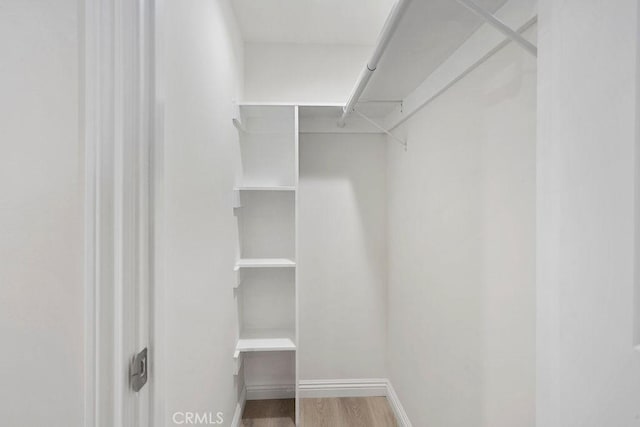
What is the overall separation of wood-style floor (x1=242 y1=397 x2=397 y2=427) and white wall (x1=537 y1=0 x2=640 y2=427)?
76.6 inches

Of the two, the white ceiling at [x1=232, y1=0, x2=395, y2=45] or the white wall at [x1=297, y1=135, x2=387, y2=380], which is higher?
the white ceiling at [x1=232, y1=0, x2=395, y2=45]

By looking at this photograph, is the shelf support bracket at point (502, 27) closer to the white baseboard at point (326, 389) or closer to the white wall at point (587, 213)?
the white wall at point (587, 213)

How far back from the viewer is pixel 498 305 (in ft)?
3.62

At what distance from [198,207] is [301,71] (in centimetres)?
157

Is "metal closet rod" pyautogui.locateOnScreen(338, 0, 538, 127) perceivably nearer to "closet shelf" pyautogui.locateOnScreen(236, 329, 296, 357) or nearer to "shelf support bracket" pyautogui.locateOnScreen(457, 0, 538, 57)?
"shelf support bracket" pyautogui.locateOnScreen(457, 0, 538, 57)

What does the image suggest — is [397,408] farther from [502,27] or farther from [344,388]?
[502,27]

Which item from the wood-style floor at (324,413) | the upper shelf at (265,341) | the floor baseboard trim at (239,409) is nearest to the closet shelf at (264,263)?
the upper shelf at (265,341)

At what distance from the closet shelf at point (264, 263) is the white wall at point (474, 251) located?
751mm

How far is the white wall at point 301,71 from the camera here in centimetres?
243

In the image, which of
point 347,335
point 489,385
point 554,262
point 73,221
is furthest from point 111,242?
point 347,335

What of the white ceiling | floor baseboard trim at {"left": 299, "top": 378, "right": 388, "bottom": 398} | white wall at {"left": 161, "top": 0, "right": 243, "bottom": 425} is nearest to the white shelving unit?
floor baseboard trim at {"left": 299, "top": 378, "right": 388, "bottom": 398}

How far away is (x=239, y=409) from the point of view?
2.17m

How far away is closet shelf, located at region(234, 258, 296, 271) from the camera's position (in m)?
2.13

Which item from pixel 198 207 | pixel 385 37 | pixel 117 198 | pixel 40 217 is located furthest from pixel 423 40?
pixel 40 217
